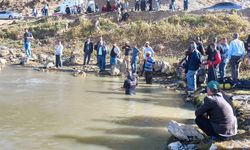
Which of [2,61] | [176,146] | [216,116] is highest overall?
[2,61]

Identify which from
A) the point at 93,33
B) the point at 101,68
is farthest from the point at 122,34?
the point at 101,68

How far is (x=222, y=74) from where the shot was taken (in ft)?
61.6

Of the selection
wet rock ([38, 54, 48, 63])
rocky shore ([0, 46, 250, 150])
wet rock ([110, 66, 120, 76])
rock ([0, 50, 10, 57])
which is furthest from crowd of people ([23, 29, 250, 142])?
rock ([0, 50, 10, 57])

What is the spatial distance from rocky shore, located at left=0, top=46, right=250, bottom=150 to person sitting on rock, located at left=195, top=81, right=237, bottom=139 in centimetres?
21

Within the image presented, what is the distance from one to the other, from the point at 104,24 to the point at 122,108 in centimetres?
2370

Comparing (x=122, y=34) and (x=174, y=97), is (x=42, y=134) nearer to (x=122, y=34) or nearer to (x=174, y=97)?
(x=174, y=97)

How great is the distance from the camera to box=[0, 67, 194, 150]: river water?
11258 mm

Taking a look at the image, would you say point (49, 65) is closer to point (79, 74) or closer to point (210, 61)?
point (79, 74)

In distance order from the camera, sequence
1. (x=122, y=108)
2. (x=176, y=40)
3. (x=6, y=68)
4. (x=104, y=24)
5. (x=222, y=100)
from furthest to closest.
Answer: (x=104, y=24)
(x=176, y=40)
(x=6, y=68)
(x=122, y=108)
(x=222, y=100)

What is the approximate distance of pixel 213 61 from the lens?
17328 millimetres

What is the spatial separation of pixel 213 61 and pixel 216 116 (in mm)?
7587

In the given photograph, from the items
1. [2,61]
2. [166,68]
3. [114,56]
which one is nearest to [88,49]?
[114,56]

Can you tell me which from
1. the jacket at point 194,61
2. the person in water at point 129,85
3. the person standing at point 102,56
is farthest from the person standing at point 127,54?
the jacket at point 194,61

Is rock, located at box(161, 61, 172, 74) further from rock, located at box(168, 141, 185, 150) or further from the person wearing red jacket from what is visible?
rock, located at box(168, 141, 185, 150)
